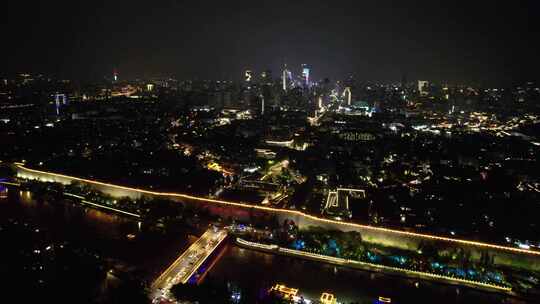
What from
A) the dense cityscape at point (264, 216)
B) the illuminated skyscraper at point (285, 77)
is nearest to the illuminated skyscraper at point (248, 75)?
the illuminated skyscraper at point (285, 77)

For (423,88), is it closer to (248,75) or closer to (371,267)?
(248,75)

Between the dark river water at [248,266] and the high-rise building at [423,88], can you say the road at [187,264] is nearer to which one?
the dark river water at [248,266]

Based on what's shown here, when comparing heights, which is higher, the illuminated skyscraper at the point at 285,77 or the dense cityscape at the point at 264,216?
the illuminated skyscraper at the point at 285,77

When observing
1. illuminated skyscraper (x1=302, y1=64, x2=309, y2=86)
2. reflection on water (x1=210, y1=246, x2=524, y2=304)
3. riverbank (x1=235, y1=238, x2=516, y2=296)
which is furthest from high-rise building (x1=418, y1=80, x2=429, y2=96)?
reflection on water (x1=210, y1=246, x2=524, y2=304)

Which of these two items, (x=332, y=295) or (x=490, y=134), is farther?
(x=490, y=134)

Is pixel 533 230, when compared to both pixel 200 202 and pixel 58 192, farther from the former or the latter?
pixel 58 192

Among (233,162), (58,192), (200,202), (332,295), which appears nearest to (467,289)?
(332,295)
